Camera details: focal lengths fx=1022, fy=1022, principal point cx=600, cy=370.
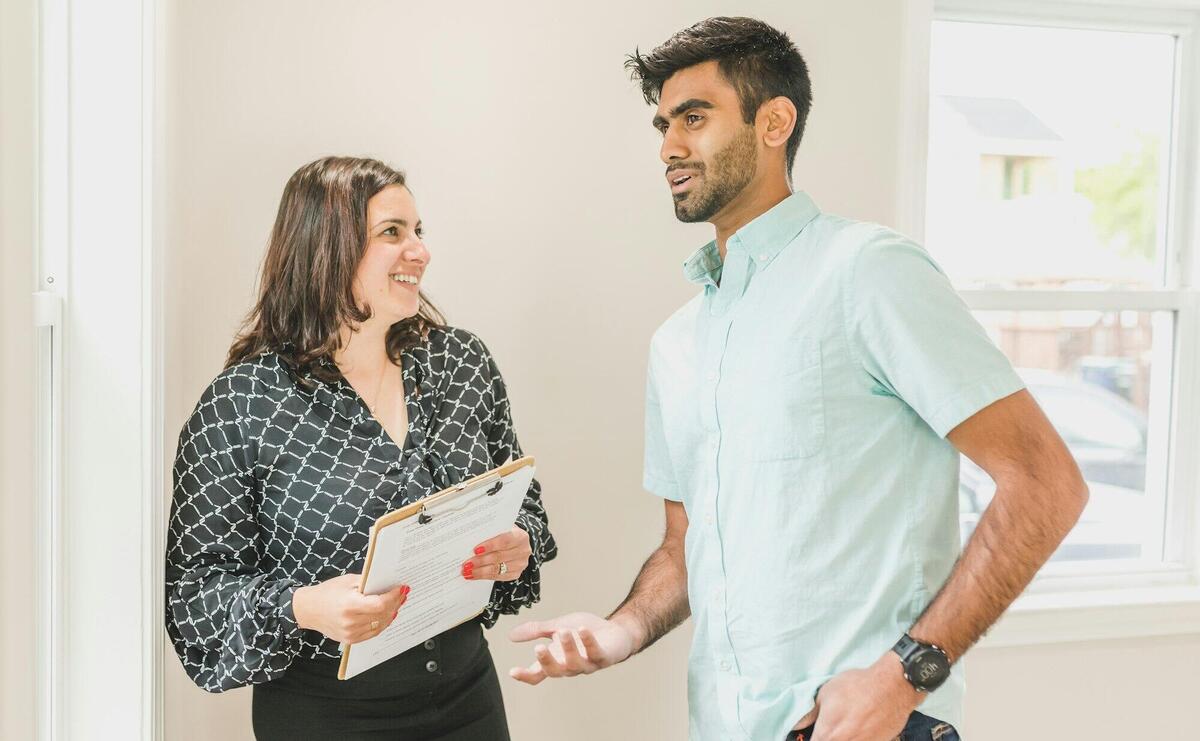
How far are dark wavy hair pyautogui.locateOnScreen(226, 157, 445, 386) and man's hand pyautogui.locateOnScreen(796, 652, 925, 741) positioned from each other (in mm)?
838

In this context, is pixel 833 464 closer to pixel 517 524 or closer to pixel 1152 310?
pixel 517 524

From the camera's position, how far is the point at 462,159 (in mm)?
1993

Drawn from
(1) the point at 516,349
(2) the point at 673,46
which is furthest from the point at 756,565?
(1) the point at 516,349

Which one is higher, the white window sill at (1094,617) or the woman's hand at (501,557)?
the woman's hand at (501,557)

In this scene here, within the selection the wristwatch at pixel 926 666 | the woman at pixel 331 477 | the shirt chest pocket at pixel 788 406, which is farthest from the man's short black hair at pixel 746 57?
the wristwatch at pixel 926 666

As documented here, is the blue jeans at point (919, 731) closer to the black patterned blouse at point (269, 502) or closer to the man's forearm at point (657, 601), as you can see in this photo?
the man's forearm at point (657, 601)

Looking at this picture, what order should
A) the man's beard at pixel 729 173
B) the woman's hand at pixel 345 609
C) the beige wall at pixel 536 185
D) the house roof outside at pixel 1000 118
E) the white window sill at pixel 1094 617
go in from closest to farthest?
the woman's hand at pixel 345 609
the man's beard at pixel 729 173
the beige wall at pixel 536 185
the white window sill at pixel 1094 617
the house roof outside at pixel 1000 118

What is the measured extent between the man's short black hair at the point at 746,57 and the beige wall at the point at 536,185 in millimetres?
616

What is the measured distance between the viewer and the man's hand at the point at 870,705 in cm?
120

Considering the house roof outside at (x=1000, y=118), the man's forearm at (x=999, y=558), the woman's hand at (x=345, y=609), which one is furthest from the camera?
the house roof outside at (x=1000, y=118)

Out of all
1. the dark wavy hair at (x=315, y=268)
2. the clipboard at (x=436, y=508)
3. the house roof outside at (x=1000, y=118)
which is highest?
the house roof outside at (x=1000, y=118)

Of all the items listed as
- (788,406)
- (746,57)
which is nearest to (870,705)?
(788,406)

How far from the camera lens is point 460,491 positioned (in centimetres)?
129

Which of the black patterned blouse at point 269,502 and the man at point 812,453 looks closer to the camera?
the man at point 812,453
